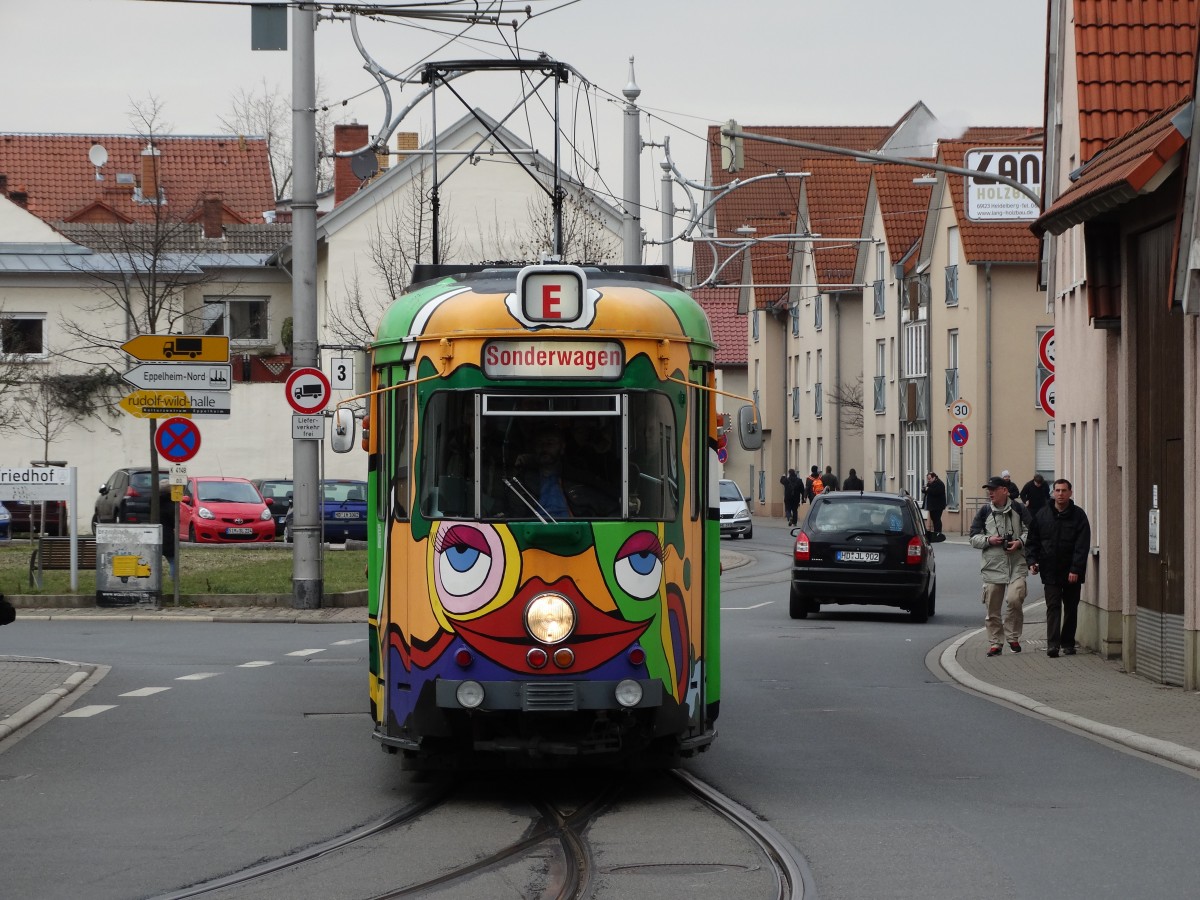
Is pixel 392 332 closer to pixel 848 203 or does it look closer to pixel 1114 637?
pixel 1114 637

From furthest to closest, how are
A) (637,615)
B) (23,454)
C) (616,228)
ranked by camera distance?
(616,228) < (23,454) < (637,615)

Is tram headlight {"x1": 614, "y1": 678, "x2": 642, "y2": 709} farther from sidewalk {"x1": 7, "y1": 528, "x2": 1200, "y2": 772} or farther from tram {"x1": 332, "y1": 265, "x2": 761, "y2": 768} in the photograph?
sidewalk {"x1": 7, "y1": 528, "x2": 1200, "y2": 772}

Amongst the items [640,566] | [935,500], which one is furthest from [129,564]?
[935,500]

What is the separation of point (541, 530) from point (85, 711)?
22.1 feet

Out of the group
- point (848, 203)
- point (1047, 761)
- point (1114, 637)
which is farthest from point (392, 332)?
point (848, 203)

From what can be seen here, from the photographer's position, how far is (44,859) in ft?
30.5

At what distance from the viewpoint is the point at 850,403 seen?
73.3 metres

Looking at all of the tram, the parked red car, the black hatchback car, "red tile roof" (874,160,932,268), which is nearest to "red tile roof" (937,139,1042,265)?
"red tile roof" (874,160,932,268)

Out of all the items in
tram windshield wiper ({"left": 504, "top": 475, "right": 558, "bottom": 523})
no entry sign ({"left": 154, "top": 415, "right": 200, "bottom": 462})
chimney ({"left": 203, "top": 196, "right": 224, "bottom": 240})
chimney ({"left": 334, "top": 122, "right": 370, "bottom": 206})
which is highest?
chimney ({"left": 334, "top": 122, "right": 370, "bottom": 206})

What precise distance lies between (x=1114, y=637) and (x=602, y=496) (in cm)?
1133

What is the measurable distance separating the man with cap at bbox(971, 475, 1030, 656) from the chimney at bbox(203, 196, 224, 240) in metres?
50.7

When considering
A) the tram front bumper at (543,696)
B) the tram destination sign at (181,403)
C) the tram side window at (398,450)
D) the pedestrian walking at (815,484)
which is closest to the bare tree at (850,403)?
the pedestrian walking at (815,484)

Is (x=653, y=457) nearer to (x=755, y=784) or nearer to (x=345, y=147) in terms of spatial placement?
(x=755, y=784)

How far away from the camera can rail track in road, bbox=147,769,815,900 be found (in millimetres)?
8508
